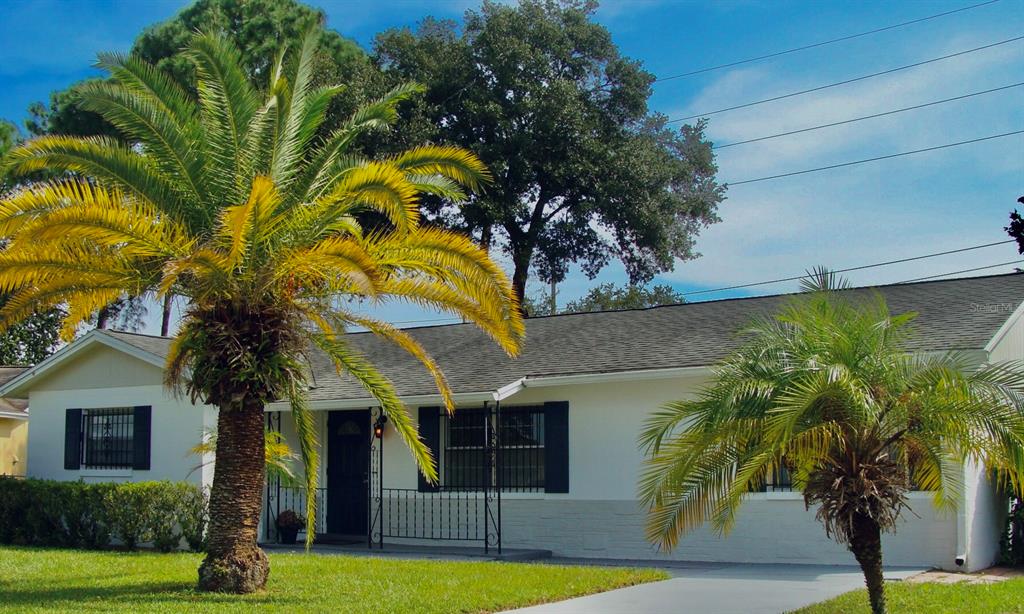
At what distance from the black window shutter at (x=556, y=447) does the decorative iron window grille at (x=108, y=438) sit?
27.7ft

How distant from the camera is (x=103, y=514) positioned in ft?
60.3

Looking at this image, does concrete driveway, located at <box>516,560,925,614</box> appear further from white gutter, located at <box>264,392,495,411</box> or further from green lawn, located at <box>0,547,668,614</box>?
white gutter, located at <box>264,392,495,411</box>

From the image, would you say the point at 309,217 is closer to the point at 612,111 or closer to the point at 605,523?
the point at 605,523

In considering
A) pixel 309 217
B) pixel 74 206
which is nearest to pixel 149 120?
pixel 74 206

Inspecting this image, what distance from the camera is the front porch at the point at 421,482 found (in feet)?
59.8

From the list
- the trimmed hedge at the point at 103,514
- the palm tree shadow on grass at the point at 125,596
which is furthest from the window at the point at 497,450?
the palm tree shadow on grass at the point at 125,596

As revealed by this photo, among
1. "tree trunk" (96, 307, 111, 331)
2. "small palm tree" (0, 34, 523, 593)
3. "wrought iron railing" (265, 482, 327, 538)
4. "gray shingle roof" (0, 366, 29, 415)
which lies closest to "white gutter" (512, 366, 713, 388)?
"small palm tree" (0, 34, 523, 593)

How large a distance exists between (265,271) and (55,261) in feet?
7.60

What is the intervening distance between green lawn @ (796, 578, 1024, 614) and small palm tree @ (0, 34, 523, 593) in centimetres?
468

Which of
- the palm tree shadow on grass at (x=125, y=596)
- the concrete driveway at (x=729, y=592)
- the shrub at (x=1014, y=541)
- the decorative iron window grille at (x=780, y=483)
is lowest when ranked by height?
the concrete driveway at (x=729, y=592)

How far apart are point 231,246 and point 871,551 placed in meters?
7.21

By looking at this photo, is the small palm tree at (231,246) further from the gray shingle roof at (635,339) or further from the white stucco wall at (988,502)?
the white stucco wall at (988,502)

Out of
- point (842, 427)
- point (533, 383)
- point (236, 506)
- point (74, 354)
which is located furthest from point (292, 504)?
point (842, 427)

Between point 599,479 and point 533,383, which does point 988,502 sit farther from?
point 533,383
